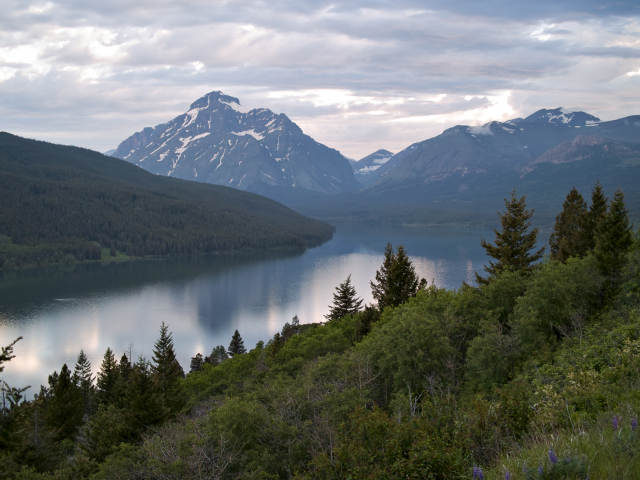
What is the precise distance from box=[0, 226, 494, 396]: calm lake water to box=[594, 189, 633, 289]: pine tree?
159ft

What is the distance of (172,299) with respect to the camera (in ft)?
301

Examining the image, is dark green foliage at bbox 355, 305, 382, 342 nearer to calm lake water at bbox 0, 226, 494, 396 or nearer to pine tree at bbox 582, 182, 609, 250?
pine tree at bbox 582, 182, 609, 250

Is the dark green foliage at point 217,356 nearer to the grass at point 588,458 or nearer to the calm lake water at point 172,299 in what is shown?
the calm lake water at point 172,299

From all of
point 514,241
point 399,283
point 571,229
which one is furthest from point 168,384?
point 571,229

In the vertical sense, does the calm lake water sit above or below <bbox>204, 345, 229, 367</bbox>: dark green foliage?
above

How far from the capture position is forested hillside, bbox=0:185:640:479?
7.23 m

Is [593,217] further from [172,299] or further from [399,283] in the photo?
[172,299]

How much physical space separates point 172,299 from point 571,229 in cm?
7234

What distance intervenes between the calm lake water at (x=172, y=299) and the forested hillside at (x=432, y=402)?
26573mm

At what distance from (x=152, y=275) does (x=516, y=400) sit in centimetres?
12140

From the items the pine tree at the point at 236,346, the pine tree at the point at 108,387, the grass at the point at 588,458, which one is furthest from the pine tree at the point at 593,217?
the pine tree at the point at 236,346

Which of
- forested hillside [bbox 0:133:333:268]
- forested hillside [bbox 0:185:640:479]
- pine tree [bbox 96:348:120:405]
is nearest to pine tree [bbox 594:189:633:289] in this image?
forested hillside [bbox 0:185:640:479]

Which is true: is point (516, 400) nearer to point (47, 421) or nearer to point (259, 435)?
point (259, 435)

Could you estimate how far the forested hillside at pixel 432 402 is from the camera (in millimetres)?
7227
